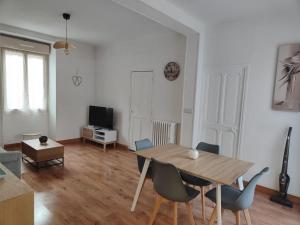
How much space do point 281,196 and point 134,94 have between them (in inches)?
134

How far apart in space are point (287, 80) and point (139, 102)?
293 centimetres

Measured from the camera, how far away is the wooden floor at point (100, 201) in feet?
7.59

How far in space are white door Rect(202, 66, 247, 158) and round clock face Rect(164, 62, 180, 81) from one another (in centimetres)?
73

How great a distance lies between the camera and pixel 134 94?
4887 millimetres

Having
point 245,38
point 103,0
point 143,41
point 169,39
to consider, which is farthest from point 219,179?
point 143,41

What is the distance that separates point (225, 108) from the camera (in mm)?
3406

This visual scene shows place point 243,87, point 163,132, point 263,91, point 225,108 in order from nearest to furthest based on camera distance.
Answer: point 263,91 → point 243,87 → point 225,108 → point 163,132

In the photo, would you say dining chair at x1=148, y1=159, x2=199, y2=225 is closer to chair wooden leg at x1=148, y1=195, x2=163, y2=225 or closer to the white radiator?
chair wooden leg at x1=148, y1=195, x2=163, y2=225

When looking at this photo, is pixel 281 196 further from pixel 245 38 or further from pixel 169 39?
pixel 169 39

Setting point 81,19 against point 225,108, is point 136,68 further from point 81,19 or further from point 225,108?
point 225,108

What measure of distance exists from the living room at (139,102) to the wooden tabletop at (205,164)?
0.08 feet

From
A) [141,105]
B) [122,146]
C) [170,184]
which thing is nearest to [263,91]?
[170,184]

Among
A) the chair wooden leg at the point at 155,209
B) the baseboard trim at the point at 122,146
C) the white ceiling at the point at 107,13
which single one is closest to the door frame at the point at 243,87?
the white ceiling at the point at 107,13

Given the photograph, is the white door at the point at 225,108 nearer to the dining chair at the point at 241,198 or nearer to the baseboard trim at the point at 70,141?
the dining chair at the point at 241,198
